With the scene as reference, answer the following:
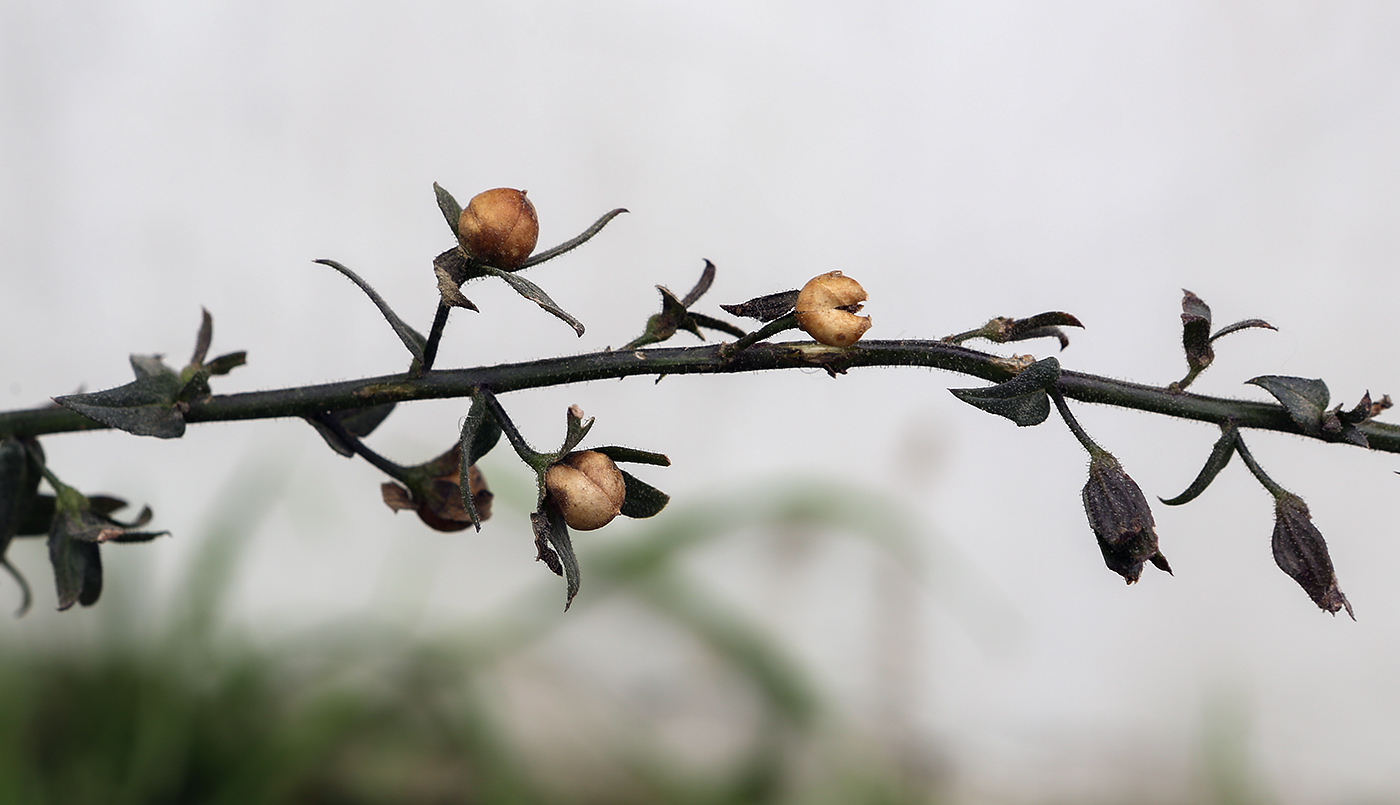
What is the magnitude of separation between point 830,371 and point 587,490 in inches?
2.4

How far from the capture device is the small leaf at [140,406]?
0.27 m

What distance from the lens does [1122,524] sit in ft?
0.81

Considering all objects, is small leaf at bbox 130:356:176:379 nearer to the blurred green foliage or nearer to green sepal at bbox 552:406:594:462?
green sepal at bbox 552:406:594:462

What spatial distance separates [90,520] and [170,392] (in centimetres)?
6

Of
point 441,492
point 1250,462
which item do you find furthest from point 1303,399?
point 441,492

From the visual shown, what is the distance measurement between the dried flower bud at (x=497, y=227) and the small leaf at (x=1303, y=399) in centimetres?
18

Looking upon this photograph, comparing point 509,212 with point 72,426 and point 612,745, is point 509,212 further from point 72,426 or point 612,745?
point 612,745

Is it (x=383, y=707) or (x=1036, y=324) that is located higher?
(x=1036, y=324)

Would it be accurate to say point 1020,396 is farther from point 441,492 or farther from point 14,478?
point 14,478

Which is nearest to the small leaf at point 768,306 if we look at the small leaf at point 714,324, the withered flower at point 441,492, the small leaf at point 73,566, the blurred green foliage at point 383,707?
the small leaf at point 714,324

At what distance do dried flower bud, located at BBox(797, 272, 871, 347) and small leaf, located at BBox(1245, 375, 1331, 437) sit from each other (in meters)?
0.10

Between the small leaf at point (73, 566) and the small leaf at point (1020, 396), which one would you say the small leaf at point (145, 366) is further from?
the small leaf at point (1020, 396)

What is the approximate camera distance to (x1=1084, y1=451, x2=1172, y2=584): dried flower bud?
0.25m

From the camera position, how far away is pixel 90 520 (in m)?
0.32
